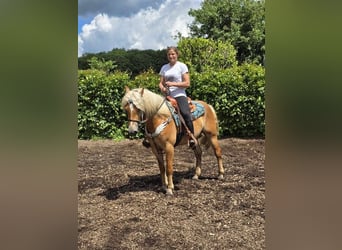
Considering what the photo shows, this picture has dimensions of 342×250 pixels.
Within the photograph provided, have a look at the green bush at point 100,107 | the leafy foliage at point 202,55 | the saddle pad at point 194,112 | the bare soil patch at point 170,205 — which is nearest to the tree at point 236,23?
the leafy foliage at point 202,55

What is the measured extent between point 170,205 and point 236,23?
25.7 meters

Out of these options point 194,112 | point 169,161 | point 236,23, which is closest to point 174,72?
point 194,112

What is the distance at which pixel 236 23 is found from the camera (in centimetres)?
2797

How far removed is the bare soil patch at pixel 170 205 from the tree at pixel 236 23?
66.7 ft

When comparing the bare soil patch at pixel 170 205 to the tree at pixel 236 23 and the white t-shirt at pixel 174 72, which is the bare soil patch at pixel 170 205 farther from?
the tree at pixel 236 23

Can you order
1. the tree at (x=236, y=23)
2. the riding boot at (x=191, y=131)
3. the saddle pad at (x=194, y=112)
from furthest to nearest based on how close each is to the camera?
the tree at (x=236, y=23), the riding boot at (x=191, y=131), the saddle pad at (x=194, y=112)

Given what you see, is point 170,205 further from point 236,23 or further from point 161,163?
point 236,23

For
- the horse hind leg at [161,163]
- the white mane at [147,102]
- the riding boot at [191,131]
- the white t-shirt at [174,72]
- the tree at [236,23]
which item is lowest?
the horse hind leg at [161,163]

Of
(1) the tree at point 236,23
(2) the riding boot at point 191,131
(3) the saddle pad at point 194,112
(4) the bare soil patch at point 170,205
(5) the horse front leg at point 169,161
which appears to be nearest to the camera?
(4) the bare soil patch at point 170,205

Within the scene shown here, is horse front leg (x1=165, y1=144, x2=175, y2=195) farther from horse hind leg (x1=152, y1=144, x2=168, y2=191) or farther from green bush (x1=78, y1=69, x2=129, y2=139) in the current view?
green bush (x1=78, y1=69, x2=129, y2=139)

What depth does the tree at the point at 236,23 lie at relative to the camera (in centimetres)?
2633
